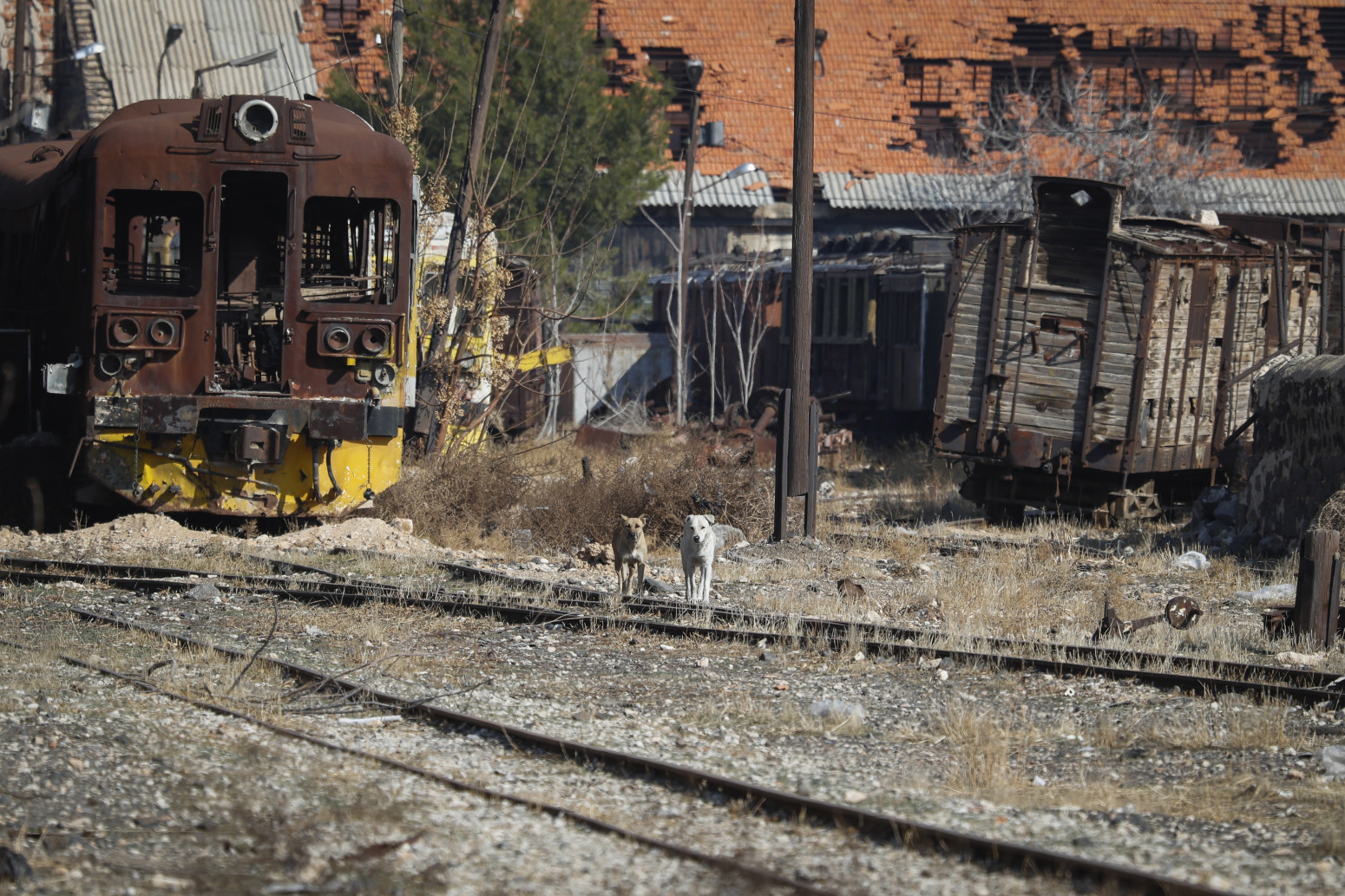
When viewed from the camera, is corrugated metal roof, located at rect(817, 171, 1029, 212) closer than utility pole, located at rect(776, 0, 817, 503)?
No

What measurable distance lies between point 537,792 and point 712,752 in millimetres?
1024

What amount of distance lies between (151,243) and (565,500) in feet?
15.1

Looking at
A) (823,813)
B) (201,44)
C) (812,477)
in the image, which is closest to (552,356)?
(812,477)

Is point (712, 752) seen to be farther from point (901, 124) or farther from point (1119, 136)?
point (901, 124)

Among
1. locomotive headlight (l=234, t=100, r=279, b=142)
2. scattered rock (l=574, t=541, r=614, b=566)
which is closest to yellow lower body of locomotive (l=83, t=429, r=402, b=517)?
scattered rock (l=574, t=541, r=614, b=566)

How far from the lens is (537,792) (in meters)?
5.76

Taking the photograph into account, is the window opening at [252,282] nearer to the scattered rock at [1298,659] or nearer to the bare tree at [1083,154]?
the scattered rock at [1298,659]

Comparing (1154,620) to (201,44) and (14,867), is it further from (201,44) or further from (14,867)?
(201,44)

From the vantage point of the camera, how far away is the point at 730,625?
9.59 m

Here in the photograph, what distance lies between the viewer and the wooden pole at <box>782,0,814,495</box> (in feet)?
47.6

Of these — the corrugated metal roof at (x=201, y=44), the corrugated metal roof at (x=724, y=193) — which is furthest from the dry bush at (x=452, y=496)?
the corrugated metal roof at (x=201, y=44)

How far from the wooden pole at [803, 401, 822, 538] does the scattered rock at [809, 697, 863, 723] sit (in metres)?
6.95

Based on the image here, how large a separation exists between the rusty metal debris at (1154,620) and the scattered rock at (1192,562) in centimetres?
344

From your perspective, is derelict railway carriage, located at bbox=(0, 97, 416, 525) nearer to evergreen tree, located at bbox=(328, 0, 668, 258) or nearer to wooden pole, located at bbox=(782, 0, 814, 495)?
wooden pole, located at bbox=(782, 0, 814, 495)
